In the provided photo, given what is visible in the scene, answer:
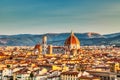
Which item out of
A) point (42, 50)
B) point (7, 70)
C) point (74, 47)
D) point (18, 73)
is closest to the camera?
point (18, 73)

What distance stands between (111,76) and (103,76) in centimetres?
109

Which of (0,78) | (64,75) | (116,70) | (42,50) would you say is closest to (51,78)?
(64,75)

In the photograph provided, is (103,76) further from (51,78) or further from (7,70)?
(7,70)

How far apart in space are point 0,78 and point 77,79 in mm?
8853

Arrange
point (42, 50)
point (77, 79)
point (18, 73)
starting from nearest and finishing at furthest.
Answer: point (77, 79) → point (18, 73) → point (42, 50)

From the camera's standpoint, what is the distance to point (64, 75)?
47.1m

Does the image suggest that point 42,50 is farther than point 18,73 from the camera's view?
Yes

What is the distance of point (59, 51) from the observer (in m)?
119

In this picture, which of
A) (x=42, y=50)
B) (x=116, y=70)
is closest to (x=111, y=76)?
(x=116, y=70)

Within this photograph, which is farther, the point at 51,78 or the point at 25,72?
the point at 25,72

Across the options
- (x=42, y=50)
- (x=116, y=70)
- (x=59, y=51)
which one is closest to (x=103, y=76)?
(x=116, y=70)

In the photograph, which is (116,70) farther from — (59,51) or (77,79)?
(59,51)

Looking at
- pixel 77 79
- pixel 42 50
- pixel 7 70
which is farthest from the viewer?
pixel 42 50

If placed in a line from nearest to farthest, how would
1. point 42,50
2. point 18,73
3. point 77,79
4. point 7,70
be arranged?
point 77,79, point 18,73, point 7,70, point 42,50
